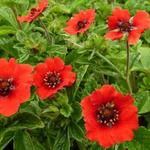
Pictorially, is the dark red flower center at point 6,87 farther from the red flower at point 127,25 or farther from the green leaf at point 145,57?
the green leaf at point 145,57

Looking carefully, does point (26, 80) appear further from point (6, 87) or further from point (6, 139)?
point (6, 139)

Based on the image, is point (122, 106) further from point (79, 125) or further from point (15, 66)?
point (15, 66)

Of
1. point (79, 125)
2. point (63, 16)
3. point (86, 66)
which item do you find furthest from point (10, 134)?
point (63, 16)

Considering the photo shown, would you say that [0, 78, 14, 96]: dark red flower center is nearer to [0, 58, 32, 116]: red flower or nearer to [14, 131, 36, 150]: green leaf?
[0, 58, 32, 116]: red flower

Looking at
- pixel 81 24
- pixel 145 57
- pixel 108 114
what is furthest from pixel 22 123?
pixel 145 57

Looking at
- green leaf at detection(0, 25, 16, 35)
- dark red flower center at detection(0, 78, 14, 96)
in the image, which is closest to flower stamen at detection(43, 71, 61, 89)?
dark red flower center at detection(0, 78, 14, 96)
